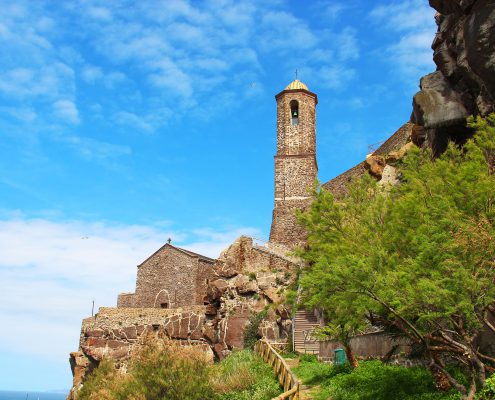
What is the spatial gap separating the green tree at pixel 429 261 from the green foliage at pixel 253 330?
53.3 feet

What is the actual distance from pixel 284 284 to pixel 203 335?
6.70 meters

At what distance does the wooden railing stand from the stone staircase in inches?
101

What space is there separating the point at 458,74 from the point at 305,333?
53.5ft

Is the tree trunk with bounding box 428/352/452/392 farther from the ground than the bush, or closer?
farther from the ground

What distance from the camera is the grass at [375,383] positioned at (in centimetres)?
1286

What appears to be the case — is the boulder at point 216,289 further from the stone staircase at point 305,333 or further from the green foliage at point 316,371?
the green foliage at point 316,371

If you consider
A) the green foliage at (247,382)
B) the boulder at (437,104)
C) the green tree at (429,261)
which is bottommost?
the green foliage at (247,382)

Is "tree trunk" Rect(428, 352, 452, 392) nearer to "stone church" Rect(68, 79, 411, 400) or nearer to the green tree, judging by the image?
the green tree

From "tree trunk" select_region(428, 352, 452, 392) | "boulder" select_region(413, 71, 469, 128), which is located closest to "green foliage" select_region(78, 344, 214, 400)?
"tree trunk" select_region(428, 352, 452, 392)

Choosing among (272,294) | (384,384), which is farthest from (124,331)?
(384,384)

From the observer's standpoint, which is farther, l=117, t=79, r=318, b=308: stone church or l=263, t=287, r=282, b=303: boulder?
l=117, t=79, r=318, b=308: stone church

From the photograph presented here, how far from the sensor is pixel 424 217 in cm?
1178

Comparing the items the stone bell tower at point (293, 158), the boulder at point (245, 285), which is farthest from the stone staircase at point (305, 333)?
the stone bell tower at point (293, 158)

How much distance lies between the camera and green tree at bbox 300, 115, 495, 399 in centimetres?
1034
